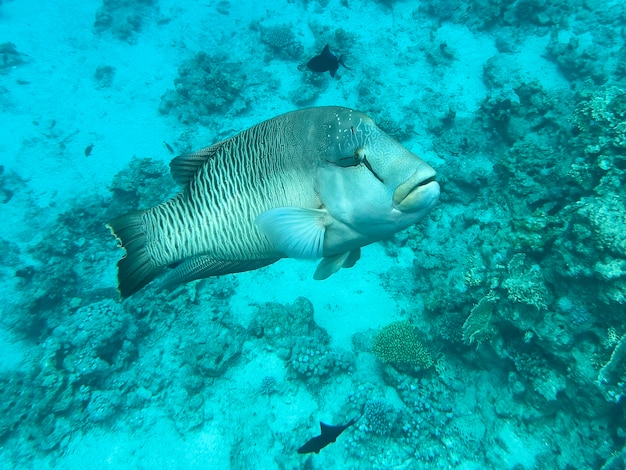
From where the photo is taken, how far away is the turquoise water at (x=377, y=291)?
520 centimetres

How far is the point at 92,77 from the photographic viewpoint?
16938 millimetres

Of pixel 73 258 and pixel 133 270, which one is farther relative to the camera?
pixel 73 258

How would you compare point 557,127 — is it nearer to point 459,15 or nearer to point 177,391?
point 459,15

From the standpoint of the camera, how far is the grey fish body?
2.04 meters

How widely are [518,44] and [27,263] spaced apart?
19137 millimetres

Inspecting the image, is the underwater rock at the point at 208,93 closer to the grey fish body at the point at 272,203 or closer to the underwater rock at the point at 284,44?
the underwater rock at the point at 284,44

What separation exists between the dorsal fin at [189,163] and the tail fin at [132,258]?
436 mm

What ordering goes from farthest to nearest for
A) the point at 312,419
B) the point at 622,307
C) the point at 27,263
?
the point at 27,263 < the point at 312,419 < the point at 622,307

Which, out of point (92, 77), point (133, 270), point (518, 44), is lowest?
point (92, 77)

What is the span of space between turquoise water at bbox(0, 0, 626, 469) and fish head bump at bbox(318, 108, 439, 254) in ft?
12.2

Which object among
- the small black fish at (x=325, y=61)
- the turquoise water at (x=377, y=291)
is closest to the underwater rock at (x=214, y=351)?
the turquoise water at (x=377, y=291)

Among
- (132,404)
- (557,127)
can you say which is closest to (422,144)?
(557,127)

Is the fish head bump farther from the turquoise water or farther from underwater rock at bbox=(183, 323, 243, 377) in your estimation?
underwater rock at bbox=(183, 323, 243, 377)

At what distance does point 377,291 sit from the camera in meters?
8.00
